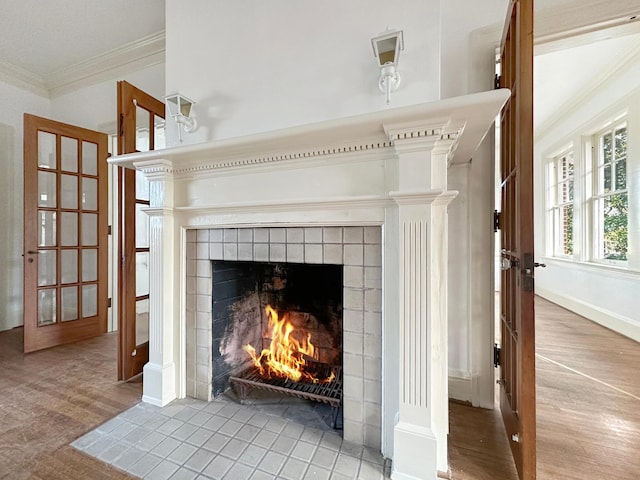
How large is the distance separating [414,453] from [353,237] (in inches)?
38.9

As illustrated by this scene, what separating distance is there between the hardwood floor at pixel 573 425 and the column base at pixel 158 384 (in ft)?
5.43

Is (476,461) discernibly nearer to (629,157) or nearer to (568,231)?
(629,157)

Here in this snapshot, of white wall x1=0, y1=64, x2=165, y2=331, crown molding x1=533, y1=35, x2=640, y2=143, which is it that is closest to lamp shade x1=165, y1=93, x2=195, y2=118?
white wall x1=0, y1=64, x2=165, y2=331

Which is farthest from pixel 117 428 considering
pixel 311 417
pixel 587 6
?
pixel 587 6

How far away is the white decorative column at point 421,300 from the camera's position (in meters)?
1.21

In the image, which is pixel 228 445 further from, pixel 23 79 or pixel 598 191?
pixel 598 191

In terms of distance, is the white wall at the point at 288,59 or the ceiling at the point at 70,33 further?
the ceiling at the point at 70,33

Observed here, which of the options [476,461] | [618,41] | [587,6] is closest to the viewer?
[476,461]

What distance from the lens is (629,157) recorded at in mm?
3209

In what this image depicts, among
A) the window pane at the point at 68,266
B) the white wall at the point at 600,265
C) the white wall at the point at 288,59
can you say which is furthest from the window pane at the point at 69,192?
the white wall at the point at 600,265

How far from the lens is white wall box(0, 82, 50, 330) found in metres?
3.13

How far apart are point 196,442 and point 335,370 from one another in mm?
901

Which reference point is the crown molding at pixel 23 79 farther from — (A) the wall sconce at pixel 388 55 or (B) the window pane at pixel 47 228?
(A) the wall sconce at pixel 388 55

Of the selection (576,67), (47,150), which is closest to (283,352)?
(47,150)
